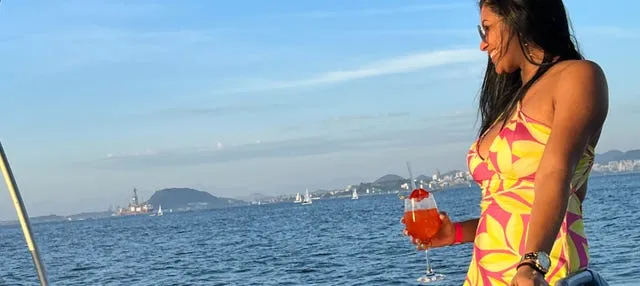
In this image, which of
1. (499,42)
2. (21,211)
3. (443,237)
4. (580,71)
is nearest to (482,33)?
(499,42)

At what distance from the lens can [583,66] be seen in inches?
83.8

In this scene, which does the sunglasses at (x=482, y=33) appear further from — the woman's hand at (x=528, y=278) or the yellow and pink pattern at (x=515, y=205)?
the woman's hand at (x=528, y=278)

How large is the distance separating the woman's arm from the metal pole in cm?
120

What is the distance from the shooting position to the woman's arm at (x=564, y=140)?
1968 mm

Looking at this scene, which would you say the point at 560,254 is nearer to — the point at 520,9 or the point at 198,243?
the point at 520,9

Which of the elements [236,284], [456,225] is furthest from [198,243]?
[456,225]

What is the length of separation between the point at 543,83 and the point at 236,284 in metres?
25.6

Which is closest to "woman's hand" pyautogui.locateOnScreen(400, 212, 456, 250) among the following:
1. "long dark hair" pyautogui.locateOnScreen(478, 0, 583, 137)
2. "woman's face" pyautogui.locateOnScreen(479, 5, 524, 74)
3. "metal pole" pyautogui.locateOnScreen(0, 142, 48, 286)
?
"long dark hair" pyautogui.locateOnScreen(478, 0, 583, 137)

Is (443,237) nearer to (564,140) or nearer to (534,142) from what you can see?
(534,142)

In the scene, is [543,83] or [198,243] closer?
[543,83]

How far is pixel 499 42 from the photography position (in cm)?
229

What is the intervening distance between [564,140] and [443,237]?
2.57 feet

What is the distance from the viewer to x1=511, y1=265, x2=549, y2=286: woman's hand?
184cm

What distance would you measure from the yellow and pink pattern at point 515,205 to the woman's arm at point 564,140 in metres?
0.12
